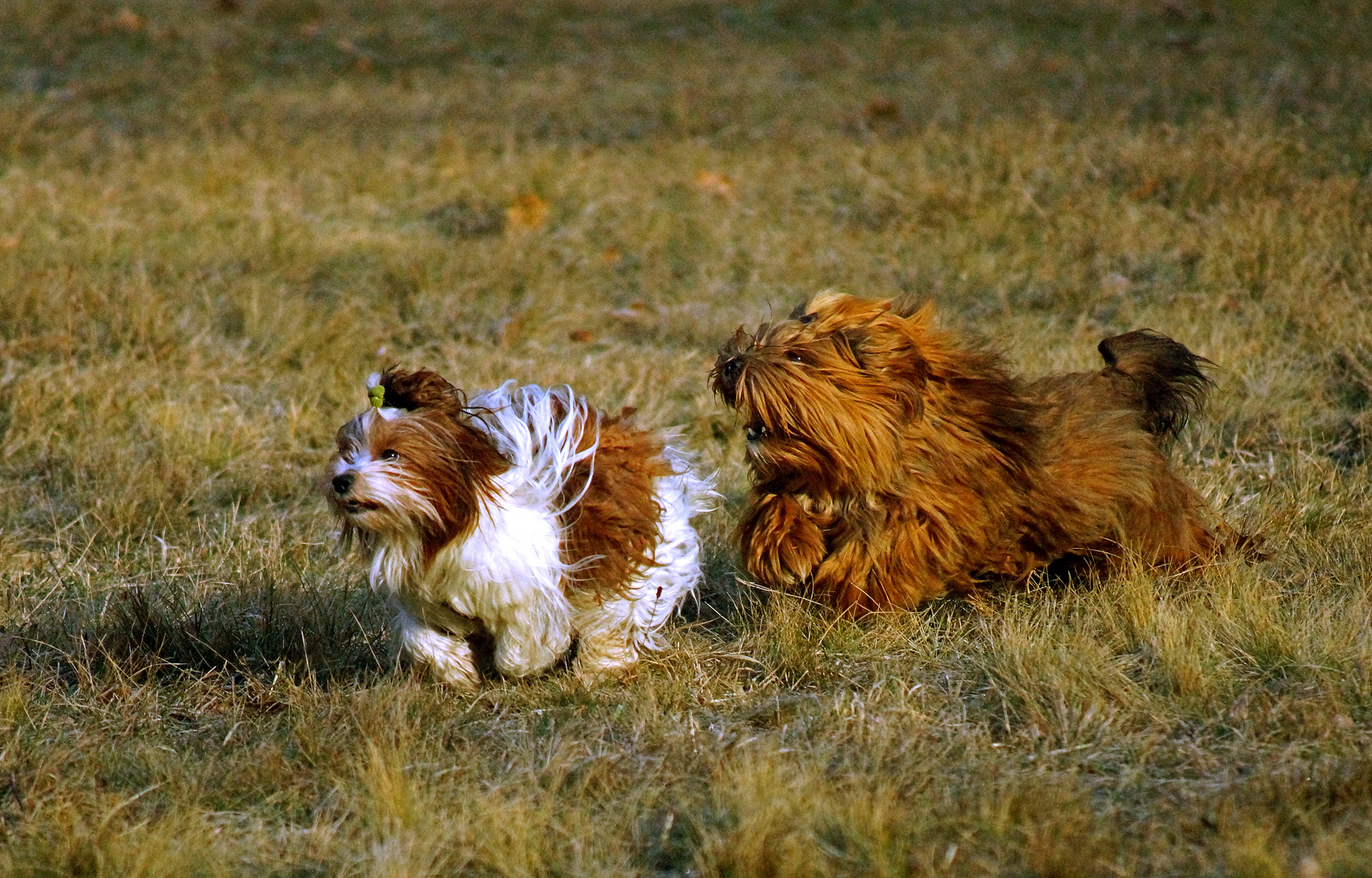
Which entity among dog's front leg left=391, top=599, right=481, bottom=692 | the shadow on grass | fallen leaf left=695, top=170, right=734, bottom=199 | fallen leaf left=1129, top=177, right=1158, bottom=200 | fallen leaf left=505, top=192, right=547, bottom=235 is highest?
fallen leaf left=1129, top=177, right=1158, bottom=200

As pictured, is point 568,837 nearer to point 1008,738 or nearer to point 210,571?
point 1008,738

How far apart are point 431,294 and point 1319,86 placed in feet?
24.1

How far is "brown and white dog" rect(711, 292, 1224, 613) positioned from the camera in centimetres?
477

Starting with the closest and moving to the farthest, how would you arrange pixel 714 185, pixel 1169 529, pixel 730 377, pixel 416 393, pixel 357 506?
pixel 357 506 < pixel 416 393 < pixel 730 377 < pixel 1169 529 < pixel 714 185

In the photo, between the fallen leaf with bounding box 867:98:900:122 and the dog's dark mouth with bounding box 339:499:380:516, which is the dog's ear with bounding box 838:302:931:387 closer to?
the dog's dark mouth with bounding box 339:499:380:516

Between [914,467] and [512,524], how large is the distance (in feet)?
4.40

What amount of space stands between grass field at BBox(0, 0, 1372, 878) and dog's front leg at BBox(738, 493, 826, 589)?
126 mm

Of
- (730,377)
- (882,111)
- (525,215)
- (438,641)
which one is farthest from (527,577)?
(882,111)

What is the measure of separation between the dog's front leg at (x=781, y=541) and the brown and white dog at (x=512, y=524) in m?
0.24

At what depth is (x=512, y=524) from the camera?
448 centimetres

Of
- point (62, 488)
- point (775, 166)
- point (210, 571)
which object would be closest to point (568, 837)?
point (210, 571)

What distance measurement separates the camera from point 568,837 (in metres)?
3.74

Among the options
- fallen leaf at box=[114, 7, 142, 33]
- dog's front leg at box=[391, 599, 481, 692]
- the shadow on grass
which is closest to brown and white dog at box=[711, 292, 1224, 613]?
dog's front leg at box=[391, 599, 481, 692]

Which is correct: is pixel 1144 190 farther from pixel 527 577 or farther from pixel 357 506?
pixel 357 506
